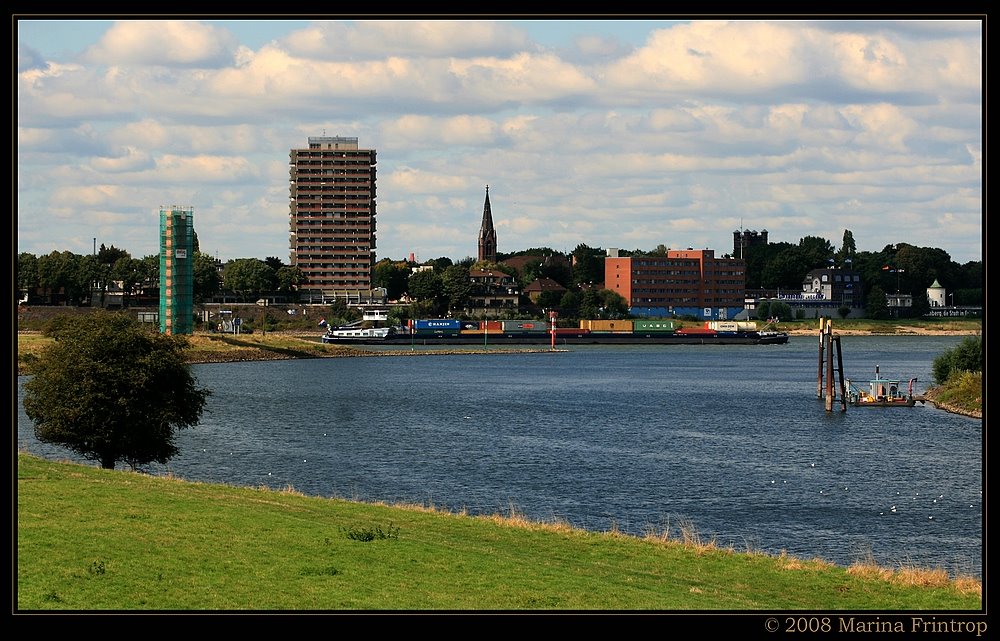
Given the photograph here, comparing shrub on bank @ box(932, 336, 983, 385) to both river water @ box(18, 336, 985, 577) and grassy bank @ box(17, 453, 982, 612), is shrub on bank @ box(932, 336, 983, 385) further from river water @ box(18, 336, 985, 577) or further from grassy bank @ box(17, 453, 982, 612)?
grassy bank @ box(17, 453, 982, 612)

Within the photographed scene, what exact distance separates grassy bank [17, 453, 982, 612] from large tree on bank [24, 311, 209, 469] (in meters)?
13.2

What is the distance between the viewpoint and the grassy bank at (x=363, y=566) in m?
22.4

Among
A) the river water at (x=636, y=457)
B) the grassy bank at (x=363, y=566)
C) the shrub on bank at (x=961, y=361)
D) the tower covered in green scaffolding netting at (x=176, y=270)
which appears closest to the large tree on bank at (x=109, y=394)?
the river water at (x=636, y=457)

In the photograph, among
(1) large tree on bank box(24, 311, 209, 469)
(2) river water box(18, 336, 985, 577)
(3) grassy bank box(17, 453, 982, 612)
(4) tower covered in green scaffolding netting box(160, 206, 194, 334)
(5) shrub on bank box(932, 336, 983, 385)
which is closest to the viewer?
(3) grassy bank box(17, 453, 982, 612)

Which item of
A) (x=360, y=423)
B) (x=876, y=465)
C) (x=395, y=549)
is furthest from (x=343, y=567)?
(x=360, y=423)

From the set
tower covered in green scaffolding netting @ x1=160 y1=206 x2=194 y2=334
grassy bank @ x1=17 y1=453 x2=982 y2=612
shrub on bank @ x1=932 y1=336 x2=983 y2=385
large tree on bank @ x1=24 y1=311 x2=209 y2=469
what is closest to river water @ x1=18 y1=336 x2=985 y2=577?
large tree on bank @ x1=24 y1=311 x2=209 y2=469

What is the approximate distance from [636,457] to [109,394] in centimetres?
2764

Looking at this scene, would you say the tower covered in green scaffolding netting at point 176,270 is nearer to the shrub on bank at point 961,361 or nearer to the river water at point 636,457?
the river water at point 636,457

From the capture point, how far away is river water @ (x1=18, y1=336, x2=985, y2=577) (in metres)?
44.2

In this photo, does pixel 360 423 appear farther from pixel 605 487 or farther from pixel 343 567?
pixel 343 567

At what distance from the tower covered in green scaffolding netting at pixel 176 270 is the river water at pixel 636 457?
64.3 m

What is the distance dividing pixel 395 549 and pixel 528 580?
383 centimetres

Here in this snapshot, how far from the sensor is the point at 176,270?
613ft

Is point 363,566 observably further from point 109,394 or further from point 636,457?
point 636,457
